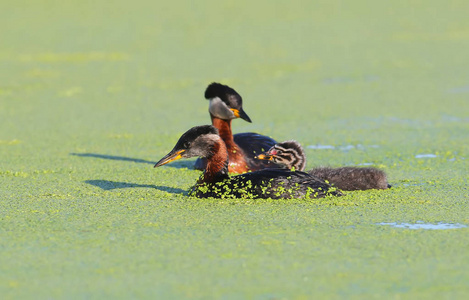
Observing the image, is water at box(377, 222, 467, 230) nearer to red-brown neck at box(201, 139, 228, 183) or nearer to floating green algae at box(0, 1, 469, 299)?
floating green algae at box(0, 1, 469, 299)

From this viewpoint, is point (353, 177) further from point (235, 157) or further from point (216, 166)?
point (235, 157)

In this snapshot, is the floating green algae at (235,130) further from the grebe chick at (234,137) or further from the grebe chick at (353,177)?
the grebe chick at (234,137)

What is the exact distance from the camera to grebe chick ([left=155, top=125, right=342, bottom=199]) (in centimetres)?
596

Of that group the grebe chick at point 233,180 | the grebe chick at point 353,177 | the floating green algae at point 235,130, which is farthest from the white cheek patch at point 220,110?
the grebe chick at point 233,180

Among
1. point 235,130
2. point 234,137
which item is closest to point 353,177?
point 234,137

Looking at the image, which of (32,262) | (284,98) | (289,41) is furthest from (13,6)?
(32,262)

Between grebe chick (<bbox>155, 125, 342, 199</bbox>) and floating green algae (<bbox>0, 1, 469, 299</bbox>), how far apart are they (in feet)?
0.33

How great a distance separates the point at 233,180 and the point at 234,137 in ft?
6.85

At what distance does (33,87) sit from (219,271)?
9.32m

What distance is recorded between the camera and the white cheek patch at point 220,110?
8070 mm

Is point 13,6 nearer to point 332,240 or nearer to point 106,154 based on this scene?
point 106,154

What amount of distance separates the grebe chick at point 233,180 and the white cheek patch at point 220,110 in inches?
68.9

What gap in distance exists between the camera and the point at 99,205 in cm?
591

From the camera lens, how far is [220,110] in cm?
812
